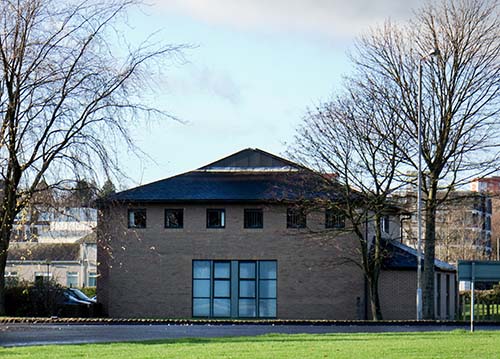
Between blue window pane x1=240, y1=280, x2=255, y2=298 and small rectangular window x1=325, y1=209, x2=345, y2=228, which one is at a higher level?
small rectangular window x1=325, y1=209, x2=345, y2=228

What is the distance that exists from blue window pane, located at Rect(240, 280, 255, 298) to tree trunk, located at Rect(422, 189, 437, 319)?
9.19 meters

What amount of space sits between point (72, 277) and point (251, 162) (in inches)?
1863

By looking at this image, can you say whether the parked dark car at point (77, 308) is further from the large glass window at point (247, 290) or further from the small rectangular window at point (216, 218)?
the large glass window at point (247, 290)

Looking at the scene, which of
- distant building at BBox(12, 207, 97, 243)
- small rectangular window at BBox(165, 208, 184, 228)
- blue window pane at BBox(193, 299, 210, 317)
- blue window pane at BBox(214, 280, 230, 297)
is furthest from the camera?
small rectangular window at BBox(165, 208, 184, 228)

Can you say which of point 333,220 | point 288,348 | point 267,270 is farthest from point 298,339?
point 267,270

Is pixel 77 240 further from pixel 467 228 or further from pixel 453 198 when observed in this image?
pixel 453 198

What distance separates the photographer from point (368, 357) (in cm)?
1852

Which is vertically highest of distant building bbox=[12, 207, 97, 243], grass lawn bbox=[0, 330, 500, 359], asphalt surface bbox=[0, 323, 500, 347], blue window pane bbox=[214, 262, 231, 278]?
distant building bbox=[12, 207, 97, 243]

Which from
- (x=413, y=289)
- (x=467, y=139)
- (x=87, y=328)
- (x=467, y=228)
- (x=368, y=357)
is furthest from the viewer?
(x=467, y=228)

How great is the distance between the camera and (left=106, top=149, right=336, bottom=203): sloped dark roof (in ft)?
158

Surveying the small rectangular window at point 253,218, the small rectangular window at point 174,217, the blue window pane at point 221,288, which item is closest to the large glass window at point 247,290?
the blue window pane at point 221,288

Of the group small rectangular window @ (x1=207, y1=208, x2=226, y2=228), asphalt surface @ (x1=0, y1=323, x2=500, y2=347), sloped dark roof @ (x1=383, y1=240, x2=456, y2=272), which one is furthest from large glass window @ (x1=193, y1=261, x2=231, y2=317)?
asphalt surface @ (x1=0, y1=323, x2=500, y2=347)

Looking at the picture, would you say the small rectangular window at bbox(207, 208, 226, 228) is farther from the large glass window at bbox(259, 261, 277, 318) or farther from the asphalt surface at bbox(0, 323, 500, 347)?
the asphalt surface at bbox(0, 323, 500, 347)

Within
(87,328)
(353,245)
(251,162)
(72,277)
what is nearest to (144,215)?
(251,162)
